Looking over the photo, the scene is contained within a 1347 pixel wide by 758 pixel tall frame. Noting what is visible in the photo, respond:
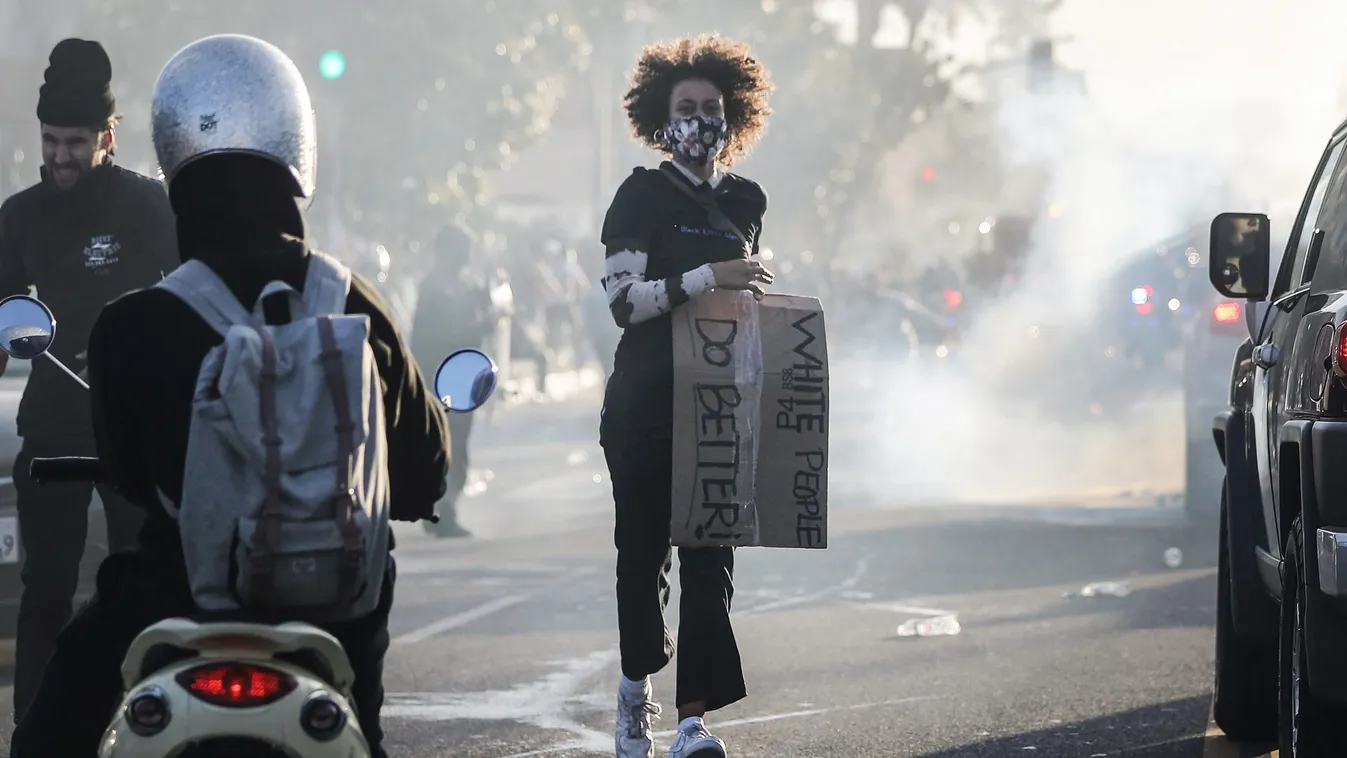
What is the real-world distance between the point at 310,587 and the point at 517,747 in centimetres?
346

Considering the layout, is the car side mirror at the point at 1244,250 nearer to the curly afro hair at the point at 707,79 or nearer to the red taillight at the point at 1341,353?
the curly afro hair at the point at 707,79

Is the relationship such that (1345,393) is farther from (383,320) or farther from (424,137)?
(424,137)

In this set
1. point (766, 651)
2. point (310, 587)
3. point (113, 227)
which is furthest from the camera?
point (766, 651)

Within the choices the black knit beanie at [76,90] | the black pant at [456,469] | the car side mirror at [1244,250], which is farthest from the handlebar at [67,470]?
the black pant at [456,469]

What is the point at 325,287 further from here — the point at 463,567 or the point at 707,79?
the point at 463,567

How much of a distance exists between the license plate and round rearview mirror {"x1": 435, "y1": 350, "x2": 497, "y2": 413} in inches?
175

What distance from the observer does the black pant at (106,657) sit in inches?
128

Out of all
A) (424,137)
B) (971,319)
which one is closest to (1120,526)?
(424,137)

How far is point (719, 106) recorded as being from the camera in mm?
5836

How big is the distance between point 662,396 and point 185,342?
8.14ft

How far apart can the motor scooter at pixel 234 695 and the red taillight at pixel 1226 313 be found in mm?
11306

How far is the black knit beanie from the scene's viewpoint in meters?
5.97

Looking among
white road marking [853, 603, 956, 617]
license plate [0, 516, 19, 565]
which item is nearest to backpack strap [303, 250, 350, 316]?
license plate [0, 516, 19, 565]

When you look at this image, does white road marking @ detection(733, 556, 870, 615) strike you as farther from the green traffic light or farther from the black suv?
the green traffic light
